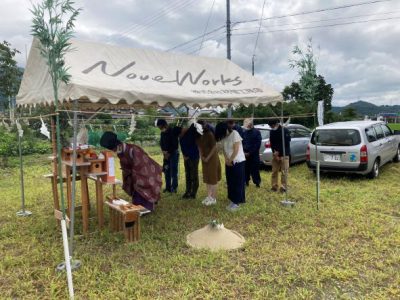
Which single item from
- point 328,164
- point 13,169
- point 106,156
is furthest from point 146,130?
point 106,156

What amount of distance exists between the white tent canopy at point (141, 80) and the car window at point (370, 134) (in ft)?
11.3

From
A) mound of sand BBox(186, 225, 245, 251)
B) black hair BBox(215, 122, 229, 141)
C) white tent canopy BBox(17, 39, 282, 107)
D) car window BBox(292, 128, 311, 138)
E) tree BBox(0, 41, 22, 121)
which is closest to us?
white tent canopy BBox(17, 39, 282, 107)

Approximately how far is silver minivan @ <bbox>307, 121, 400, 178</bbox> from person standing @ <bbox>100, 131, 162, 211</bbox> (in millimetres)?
3884

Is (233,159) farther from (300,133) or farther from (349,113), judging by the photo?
(349,113)

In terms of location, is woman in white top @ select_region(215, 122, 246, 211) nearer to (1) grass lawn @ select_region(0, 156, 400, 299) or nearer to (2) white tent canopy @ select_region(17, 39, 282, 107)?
(1) grass lawn @ select_region(0, 156, 400, 299)

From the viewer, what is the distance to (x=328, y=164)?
8.06 meters

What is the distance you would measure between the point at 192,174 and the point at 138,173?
1609 millimetres

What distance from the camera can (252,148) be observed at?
731cm

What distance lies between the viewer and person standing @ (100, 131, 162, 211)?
492cm

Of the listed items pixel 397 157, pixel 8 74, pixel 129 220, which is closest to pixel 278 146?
pixel 129 220

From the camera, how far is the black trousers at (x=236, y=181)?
568cm

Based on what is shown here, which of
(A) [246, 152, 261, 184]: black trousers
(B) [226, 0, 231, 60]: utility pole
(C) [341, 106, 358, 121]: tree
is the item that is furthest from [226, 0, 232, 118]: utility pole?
(C) [341, 106, 358, 121]: tree

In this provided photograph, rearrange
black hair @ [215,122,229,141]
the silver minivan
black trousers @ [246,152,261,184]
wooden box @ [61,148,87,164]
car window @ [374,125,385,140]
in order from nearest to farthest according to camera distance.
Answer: wooden box @ [61,148,87,164] < black hair @ [215,122,229,141] < black trousers @ [246,152,261,184] < the silver minivan < car window @ [374,125,385,140]

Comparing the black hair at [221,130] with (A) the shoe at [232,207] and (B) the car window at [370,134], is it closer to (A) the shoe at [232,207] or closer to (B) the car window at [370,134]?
(A) the shoe at [232,207]
